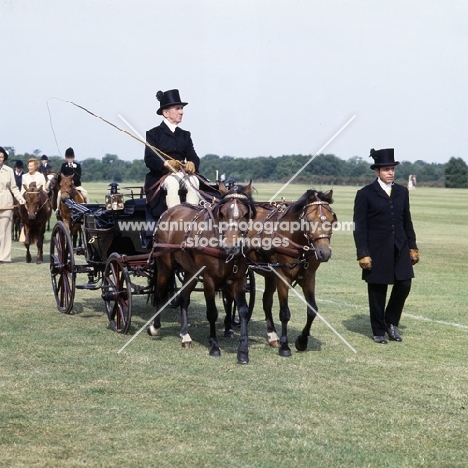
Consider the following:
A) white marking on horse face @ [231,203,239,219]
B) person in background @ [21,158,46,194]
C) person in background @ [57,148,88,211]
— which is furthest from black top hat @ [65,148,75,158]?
white marking on horse face @ [231,203,239,219]

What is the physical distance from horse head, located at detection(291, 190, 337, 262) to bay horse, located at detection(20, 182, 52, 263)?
477 inches

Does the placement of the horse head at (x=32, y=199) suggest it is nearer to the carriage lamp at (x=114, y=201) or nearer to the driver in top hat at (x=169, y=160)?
the carriage lamp at (x=114, y=201)

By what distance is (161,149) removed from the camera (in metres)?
11.9

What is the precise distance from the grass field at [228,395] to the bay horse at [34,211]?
8031 mm

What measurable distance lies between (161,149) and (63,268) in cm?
251

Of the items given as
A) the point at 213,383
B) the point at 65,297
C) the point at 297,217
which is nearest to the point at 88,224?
the point at 65,297

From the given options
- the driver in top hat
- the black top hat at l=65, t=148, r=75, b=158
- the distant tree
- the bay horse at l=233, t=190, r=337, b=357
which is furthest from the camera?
the distant tree

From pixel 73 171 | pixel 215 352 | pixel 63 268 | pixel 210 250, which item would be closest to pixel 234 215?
pixel 210 250

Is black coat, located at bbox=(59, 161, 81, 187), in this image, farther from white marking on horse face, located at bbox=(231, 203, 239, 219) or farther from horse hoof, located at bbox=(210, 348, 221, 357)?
white marking on horse face, located at bbox=(231, 203, 239, 219)

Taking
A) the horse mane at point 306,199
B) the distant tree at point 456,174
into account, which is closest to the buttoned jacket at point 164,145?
the horse mane at point 306,199

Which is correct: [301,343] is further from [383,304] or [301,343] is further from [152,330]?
[152,330]

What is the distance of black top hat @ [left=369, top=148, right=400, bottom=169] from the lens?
36.1 ft

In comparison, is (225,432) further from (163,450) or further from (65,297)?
(65,297)

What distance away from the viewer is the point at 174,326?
1223 centimetres
